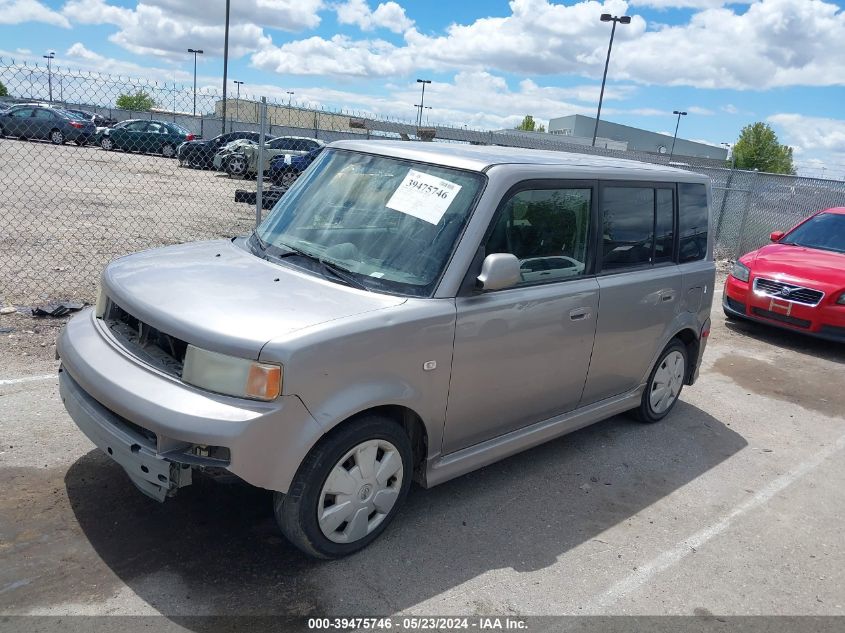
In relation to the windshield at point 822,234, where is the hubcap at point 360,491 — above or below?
below

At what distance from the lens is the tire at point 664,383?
209 inches

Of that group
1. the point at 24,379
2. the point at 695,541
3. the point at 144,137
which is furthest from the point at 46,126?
the point at 695,541

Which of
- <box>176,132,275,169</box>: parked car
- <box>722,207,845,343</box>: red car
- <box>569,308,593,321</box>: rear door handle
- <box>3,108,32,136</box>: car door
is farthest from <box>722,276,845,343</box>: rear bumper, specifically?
<box>3,108,32,136</box>: car door

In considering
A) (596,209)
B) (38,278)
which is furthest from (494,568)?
(38,278)

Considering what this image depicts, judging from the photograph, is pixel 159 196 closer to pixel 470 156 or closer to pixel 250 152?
pixel 250 152

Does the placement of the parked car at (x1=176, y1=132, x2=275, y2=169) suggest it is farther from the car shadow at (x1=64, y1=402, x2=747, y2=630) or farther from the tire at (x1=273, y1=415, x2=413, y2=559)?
the tire at (x1=273, y1=415, x2=413, y2=559)

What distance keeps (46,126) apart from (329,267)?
94.6 ft

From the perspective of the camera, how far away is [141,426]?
9.53 ft

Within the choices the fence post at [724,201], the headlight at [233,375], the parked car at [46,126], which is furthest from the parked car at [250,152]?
the headlight at [233,375]

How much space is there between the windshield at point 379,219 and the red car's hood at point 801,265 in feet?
19.8

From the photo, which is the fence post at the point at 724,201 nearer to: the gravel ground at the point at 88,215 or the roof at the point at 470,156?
the gravel ground at the point at 88,215

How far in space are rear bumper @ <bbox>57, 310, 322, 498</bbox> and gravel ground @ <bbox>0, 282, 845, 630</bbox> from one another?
0.42m

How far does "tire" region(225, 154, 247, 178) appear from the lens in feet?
69.6

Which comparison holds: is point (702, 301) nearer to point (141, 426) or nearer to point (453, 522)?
point (453, 522)
